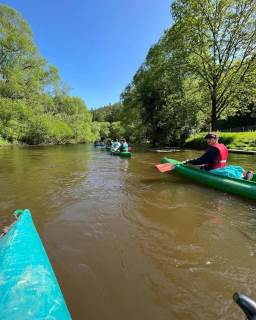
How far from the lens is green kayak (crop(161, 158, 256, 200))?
6.89 m

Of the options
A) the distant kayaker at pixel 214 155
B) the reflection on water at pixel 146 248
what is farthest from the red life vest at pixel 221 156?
the reflection on water at pixel 146 248

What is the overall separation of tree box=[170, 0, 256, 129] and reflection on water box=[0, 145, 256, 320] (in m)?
15.6

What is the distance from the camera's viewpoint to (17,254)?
2.80 meters

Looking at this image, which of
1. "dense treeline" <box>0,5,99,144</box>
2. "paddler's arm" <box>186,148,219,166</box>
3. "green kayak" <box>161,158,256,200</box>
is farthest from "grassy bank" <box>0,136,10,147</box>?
"paddler's arm" <box>186,148,219,166</box>

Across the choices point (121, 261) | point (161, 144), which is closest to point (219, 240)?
point (121, 261)

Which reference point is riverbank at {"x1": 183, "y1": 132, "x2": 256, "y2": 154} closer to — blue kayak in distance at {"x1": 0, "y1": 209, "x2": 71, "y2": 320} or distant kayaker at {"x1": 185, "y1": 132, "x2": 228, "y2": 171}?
distant kayaker at {"x1": 185, "y1": 132, "x2": 228, "y2": 171}

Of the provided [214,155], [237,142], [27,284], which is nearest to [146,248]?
[27,284]

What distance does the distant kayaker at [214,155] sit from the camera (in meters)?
8.03

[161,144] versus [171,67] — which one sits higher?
[171,67]

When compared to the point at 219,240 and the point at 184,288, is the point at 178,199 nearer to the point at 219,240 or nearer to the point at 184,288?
the point at 219,240

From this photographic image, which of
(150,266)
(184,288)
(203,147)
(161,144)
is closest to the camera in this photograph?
(184,288)

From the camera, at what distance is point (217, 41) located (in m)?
19.9

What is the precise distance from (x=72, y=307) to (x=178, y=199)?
15.8 ft

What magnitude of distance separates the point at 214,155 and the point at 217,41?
50.5ft
